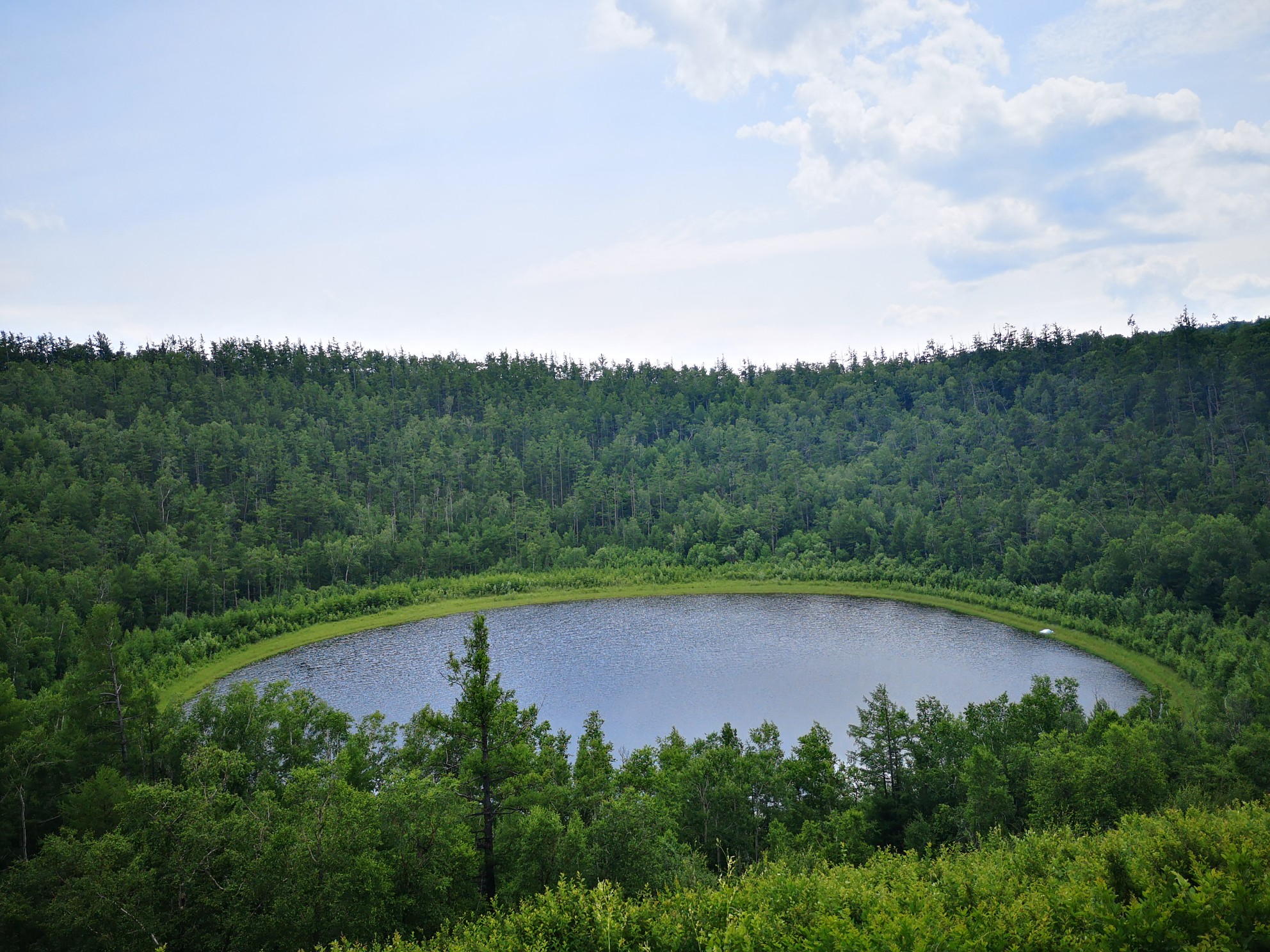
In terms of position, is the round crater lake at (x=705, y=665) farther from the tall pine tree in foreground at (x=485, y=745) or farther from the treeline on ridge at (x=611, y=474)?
the tall pine tree in foreground at (x=485, y=745)

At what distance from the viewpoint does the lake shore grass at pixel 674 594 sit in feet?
155

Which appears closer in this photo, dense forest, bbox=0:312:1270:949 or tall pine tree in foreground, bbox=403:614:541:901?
dense forest, bbox=0:312:1270:949

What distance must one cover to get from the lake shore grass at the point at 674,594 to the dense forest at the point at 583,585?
163cm

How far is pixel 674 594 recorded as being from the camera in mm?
79062

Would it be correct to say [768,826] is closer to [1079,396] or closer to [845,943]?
[845,943]

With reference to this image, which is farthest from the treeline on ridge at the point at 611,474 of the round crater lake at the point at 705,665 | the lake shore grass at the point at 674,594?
the round crater lake at the point at 705,665

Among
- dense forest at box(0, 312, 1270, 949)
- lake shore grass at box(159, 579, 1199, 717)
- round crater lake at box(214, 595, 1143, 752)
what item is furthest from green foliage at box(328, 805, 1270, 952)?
lake shore grass at box(159, 579, 1199, 717)

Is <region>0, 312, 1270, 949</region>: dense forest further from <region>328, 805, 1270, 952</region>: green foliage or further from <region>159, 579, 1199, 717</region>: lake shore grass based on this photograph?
<region>159, 579, 1199, 717</region>: lake shore grass

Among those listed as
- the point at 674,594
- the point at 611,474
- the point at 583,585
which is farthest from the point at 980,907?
the point at 611,474

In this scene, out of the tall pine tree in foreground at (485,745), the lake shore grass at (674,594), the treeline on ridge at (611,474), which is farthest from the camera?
the treeline on ridge at (611,474)

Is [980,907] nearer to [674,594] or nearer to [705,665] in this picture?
[705,665]

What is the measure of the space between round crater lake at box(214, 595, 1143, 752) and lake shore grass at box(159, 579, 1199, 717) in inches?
54.4

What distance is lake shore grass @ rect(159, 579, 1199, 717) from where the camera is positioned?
155 feet

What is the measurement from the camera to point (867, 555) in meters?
84.9
